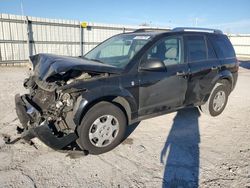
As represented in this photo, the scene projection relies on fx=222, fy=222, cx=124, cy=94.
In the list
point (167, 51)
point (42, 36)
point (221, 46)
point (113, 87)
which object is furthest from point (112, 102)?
point (42, 36)

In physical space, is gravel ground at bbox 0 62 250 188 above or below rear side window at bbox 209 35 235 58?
below

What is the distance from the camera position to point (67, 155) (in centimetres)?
344

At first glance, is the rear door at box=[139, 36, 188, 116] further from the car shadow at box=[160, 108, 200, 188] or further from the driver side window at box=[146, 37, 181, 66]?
the car shadow at box=[160, 108, 200, 188]

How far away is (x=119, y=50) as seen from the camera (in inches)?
179

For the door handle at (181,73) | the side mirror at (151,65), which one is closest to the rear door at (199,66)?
the door handle at (181,73)

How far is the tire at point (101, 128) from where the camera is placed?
3260 mm

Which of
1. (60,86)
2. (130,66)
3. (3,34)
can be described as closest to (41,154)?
(60,86)

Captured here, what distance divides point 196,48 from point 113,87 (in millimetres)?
2308

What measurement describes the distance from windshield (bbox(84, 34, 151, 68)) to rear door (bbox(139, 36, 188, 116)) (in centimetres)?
30

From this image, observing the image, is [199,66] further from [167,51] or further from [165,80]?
[165,80]

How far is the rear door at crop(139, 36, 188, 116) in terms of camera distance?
12.5ft

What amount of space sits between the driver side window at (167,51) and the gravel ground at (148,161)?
141 cm

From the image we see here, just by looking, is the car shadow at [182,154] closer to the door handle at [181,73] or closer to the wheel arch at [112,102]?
the wheel arch at [112,102]

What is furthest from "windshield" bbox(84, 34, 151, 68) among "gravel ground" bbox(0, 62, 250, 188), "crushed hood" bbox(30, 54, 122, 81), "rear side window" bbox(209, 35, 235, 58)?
"rear side window" bbox(209, 35, 235, 58)
